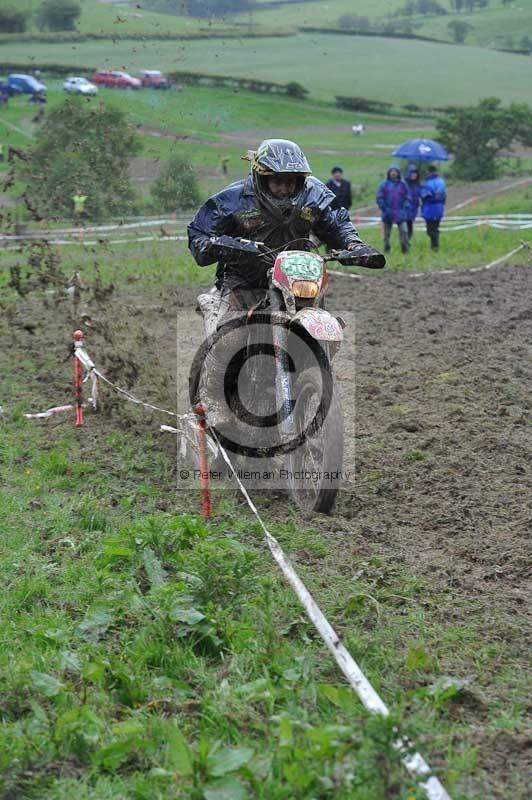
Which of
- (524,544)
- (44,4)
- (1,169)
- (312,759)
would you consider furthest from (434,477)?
(1,169)

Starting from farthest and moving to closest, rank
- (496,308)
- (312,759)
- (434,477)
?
(496,308), (434,477), (312,759)

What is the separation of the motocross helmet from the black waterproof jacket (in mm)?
60

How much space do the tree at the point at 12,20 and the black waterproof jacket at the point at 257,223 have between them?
24691 mm

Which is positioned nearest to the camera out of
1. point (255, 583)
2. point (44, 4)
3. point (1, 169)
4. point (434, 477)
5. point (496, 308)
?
point (255, 583)

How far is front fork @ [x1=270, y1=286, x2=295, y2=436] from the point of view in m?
7.06

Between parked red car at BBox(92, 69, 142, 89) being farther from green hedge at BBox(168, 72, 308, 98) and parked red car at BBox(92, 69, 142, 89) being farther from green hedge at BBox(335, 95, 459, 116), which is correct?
green hedge at BBox(335, 95, 459, 116)

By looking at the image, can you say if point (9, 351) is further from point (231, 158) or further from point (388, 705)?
point (231, 158)

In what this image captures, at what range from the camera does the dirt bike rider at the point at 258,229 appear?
7238 mm

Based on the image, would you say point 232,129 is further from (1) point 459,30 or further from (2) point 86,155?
(1) point 459,30

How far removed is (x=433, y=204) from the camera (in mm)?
20797

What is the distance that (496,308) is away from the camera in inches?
563

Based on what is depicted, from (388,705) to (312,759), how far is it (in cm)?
69

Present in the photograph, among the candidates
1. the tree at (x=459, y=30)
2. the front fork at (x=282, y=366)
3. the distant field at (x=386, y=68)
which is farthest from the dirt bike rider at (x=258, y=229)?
the tree at (x=459, y=30)

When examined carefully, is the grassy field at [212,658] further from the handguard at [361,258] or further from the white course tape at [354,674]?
the handguard at [361,258]
